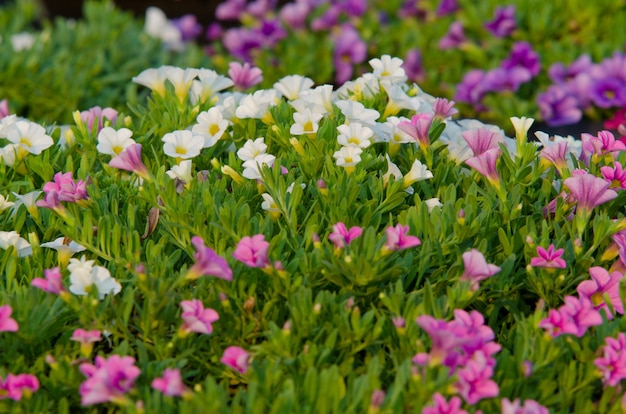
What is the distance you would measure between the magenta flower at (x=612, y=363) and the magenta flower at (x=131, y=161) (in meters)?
1.50

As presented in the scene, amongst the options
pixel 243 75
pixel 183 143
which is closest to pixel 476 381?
pixel 183 143

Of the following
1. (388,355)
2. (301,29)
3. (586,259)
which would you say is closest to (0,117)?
(388,355)

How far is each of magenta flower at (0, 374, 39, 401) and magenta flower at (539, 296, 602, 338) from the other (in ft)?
4.35

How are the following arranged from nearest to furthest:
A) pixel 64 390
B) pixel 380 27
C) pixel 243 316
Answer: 1. pixel 64 390
2. pixel 243 316
3. pixel 380 27

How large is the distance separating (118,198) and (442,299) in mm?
1162

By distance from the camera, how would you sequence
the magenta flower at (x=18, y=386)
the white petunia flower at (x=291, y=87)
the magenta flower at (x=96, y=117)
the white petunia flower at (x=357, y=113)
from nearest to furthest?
the magenta flower at (x=18, y=386) → the white petunia flower at (x=357, y=113) → the magenta flower at (x=96, y=117) → the white petunia flower at (x=291, y=87)

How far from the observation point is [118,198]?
2.94 metres

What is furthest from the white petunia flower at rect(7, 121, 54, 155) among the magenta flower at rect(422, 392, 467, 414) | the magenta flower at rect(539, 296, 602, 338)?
the magenta flower at rect(539, 296, 602, 338)

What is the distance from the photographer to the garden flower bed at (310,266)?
2268mm

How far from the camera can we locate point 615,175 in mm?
2801

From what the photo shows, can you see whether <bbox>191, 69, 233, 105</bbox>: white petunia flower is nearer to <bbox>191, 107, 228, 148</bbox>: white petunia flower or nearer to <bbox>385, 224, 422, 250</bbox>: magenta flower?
<bbox>191, 107, 228, 148</bbox>: white petunia flower

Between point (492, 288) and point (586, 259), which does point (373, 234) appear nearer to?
point (492, 288)

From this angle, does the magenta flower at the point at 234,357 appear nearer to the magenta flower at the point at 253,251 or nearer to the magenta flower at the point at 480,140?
the magenta flower at the point at 253,251

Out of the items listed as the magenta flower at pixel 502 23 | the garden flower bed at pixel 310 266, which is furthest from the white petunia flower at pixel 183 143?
the magenta flower at pixel 502 23
